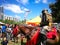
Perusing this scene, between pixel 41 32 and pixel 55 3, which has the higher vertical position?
pixel 55 3

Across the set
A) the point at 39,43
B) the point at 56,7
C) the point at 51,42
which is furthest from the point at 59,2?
the point at 51,42

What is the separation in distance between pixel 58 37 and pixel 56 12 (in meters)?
30.0

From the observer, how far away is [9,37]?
18453 millimetres

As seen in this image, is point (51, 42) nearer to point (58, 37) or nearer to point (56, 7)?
point (58, 37)

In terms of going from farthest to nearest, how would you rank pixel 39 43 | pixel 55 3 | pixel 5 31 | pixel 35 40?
pixel 55 3 → pixel 5 31 → pixel 39 43 → pixel 35 40

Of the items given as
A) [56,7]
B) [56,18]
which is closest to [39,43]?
[56,18]

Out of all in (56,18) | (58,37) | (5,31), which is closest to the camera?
(58,37)

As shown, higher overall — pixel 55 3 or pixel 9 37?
pixel 55 3

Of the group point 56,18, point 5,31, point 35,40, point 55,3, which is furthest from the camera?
point 55,3

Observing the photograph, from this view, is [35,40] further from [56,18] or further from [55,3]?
[55,3]

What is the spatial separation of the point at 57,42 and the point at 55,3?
102 ft

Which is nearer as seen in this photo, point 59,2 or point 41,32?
point 41,32

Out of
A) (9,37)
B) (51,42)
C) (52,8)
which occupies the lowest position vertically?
(9,37)

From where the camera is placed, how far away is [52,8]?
33.7 metres
